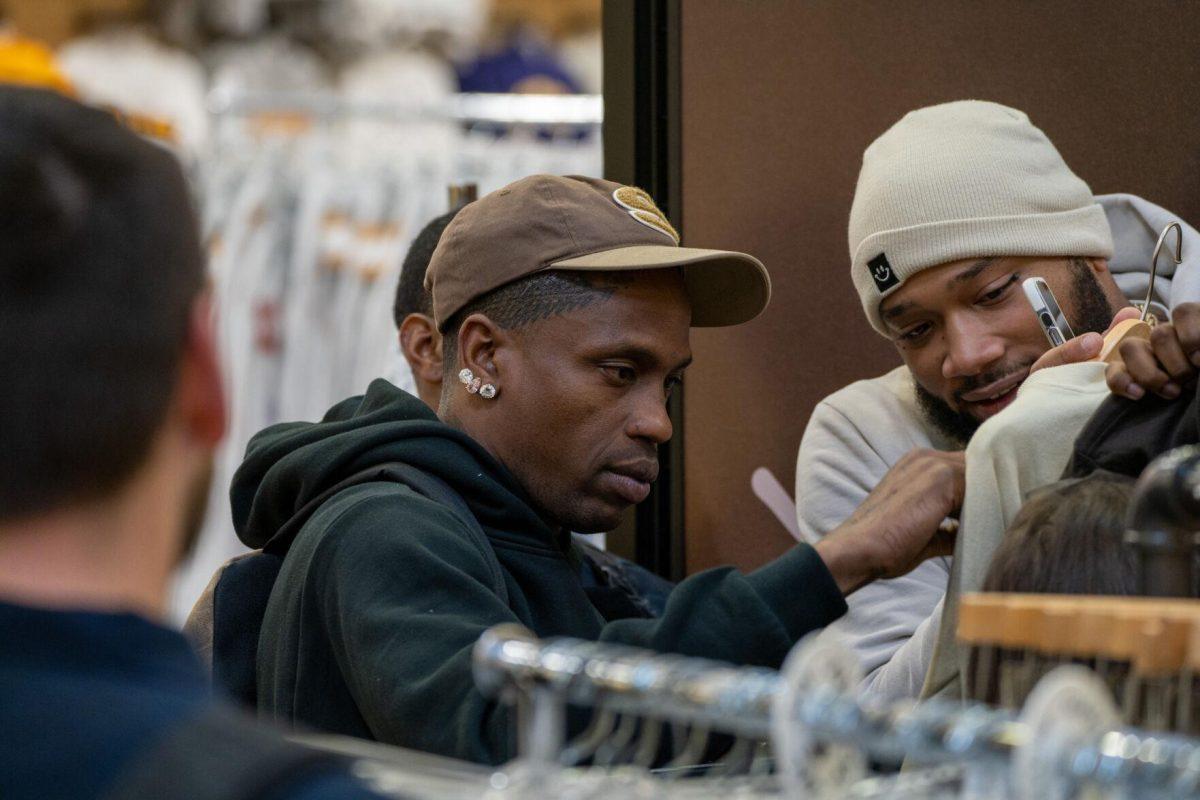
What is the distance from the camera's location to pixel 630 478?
5.56 feet

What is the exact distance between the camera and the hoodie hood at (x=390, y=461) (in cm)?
164

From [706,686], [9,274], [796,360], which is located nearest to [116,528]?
[9,274]

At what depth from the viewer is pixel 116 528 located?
0.70 metres

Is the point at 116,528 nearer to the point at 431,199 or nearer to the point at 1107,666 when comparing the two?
the point at 1107,666

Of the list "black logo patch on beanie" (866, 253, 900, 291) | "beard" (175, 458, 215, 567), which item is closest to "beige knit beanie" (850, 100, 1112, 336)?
"black logo patch on beanie" (866, 253, 900, 291)

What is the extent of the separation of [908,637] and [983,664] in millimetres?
826

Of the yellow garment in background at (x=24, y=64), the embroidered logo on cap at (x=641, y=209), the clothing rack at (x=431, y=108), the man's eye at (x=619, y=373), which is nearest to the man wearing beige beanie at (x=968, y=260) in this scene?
the embroidered logo on cap at (x=641, y=209)

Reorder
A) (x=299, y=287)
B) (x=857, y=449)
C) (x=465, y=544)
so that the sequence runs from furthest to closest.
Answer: (x=299, y=287) < (x=857, y=449) < (x=465, y=544)

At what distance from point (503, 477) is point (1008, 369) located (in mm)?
570

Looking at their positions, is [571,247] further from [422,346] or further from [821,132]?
[422,346]

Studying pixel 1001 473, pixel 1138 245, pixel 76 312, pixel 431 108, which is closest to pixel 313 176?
pixel 431 108

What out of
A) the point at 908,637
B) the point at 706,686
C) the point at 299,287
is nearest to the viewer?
the point at 706,686

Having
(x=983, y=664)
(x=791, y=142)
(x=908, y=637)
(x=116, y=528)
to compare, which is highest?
(x=791, y=142)

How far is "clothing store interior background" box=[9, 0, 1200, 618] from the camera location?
1928 millimetres
